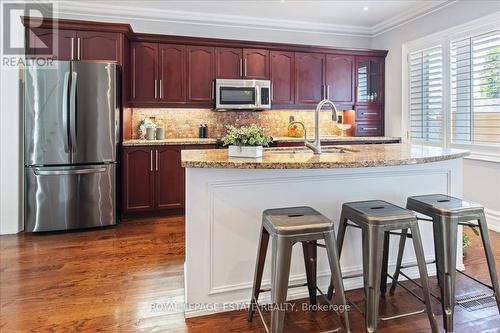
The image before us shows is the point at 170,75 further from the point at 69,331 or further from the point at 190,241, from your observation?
the point at 69,331

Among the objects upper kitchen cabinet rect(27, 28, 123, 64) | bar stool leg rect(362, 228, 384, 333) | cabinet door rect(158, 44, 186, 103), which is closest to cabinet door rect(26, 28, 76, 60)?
upper kitchen cabinet rect(27, 28, 123, 64)

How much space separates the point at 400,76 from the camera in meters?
5.15

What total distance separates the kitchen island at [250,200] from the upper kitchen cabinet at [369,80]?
3.26 metres

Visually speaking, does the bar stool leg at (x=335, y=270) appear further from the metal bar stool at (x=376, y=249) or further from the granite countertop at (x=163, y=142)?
the granite countertop at (x=163, y=142)

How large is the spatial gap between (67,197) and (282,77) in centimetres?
331

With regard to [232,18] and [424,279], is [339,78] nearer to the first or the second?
[232,18]

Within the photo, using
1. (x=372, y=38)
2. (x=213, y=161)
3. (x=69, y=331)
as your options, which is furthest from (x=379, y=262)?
(x=372, y=38)

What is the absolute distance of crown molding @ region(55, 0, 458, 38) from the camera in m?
4.48

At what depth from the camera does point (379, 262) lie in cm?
175

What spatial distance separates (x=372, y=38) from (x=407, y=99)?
139 cm


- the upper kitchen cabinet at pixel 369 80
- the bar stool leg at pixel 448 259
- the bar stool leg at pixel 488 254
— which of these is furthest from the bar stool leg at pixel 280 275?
the upper kitchen cabinet at pixel 369 80

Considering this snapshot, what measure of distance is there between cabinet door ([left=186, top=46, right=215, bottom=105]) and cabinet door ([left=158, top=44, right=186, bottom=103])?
8 centimetres

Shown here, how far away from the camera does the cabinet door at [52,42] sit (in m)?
3.81

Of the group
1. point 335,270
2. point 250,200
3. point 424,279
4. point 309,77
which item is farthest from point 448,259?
point 309,77
